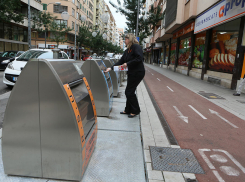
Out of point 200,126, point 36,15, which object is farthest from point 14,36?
point 200,126

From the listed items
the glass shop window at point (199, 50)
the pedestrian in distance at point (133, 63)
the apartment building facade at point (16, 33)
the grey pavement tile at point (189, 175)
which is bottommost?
the grey pavement tile at point (189, 175)

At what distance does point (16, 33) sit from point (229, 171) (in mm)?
36189

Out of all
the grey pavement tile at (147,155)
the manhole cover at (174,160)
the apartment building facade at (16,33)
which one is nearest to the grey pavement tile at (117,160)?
the grey pavement tile at (147,155)

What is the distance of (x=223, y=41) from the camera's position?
43.4ft

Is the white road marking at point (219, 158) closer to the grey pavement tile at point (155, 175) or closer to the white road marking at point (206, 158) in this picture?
the white road marking at point (206, 158)

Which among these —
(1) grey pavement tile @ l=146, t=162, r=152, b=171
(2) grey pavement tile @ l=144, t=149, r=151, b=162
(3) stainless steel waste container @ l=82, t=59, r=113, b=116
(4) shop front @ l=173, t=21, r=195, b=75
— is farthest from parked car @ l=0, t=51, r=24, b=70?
(1) grey pavement tile @ l=146, t=162, r=152, b=171

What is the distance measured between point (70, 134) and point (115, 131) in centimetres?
188

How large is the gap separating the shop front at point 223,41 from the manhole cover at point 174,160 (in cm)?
884

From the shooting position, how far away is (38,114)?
2.30m

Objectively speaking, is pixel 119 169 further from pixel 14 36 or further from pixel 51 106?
pixel 14 36

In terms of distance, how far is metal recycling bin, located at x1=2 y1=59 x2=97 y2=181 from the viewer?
7.35ft

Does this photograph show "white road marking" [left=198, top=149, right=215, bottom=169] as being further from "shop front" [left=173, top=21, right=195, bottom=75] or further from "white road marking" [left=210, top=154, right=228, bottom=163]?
"shop front" [left=173, top=21, right=195, bottom=75]

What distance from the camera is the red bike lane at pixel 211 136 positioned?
2934mm

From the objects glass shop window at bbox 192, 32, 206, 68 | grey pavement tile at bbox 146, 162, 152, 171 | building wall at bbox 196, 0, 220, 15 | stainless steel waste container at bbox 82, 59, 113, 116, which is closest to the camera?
grey pavement tile at bbox 146, 162, 152, 171
